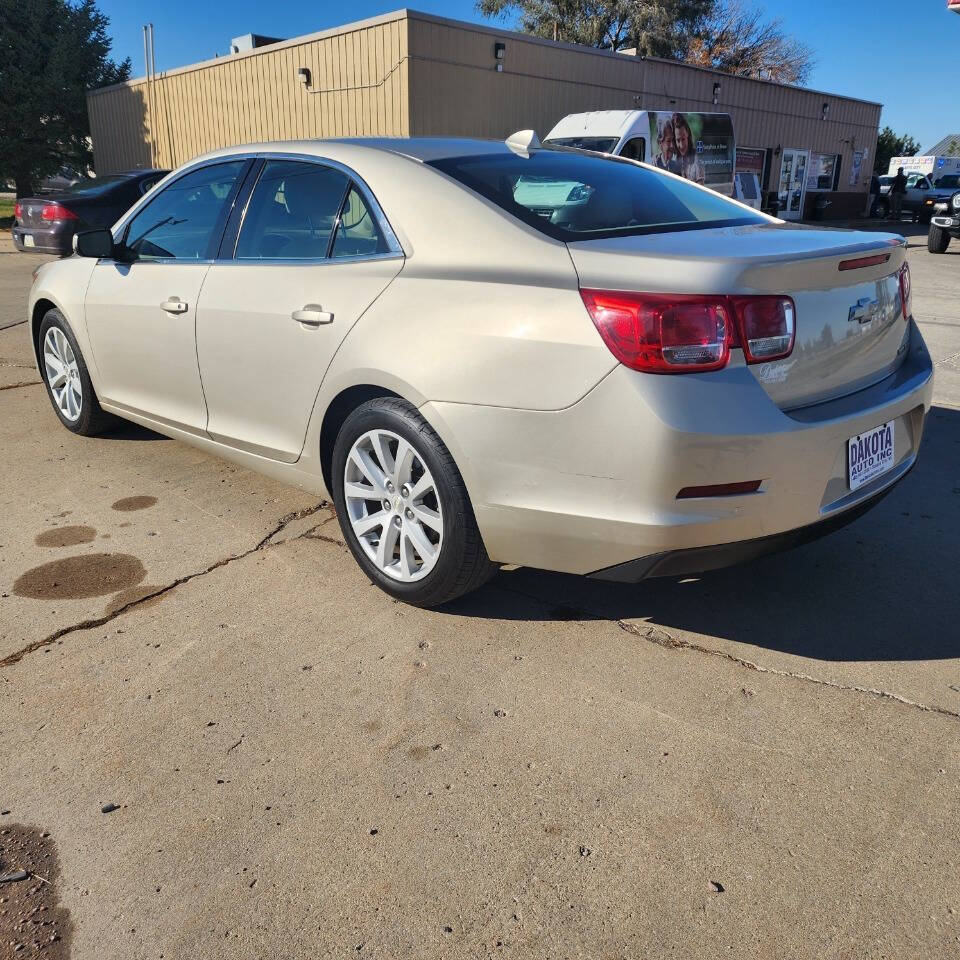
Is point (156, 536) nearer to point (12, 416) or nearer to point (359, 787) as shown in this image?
point (359, 787)

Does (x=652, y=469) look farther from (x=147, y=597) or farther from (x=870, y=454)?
(x=147, y=597)

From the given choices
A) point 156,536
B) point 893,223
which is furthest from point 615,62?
point 156,536

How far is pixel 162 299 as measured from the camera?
397 centimetres

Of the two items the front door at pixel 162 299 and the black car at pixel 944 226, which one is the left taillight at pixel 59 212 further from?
the black car at pixel 944 226

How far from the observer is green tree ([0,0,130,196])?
25984mm

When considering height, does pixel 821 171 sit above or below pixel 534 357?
above

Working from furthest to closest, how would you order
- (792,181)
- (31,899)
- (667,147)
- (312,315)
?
(792,181) → (667,147) → (312,315) → (31,899)

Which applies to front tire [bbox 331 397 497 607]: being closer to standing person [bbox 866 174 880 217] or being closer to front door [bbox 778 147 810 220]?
→ front door [bbox 778 147 810 220]

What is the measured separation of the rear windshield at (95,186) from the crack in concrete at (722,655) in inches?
459

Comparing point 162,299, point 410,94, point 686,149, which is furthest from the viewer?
point 686,149

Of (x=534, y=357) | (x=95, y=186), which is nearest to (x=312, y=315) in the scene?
(x=534, y=357)

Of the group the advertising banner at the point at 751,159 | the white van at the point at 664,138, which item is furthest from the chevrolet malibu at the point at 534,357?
the advertising banner at the point at 751,159

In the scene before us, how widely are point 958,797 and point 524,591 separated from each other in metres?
1.56

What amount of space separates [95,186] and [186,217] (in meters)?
10.3
